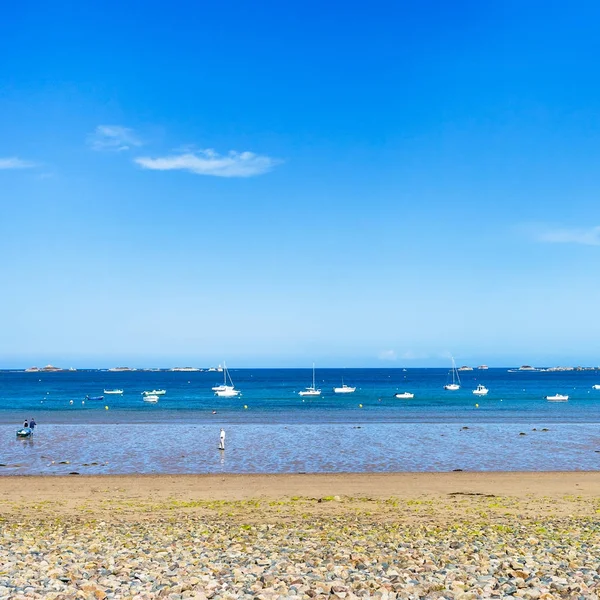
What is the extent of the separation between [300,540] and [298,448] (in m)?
29.2

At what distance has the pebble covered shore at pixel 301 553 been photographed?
38.4ft

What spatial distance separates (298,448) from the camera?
149ft

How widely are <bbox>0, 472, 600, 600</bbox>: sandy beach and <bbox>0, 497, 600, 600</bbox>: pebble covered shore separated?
4cm

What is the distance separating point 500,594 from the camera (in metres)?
11.4

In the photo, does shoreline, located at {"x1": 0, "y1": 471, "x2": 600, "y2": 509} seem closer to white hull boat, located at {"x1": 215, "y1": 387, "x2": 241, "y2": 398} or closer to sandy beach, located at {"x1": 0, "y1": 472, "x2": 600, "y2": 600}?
sandy beach, located at {"x1": 0, "y1": 472, "x2": 600, "y2": 600}

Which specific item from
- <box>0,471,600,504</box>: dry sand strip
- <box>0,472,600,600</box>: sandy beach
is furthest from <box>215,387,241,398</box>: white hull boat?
<box>0,472,600,600</box>: sandy beach

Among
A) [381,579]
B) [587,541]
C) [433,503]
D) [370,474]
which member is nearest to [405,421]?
[370,474]

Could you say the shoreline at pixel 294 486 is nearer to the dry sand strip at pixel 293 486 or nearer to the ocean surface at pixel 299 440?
the dry sand strip at pixel 293 486

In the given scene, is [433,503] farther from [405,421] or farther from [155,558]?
[405,421]

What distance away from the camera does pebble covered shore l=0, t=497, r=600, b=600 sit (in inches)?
461

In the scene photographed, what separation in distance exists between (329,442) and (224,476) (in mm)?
17934

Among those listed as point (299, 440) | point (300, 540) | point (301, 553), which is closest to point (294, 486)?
point (300, 540)

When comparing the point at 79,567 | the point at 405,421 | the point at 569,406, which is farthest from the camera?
→ the point at 569,406

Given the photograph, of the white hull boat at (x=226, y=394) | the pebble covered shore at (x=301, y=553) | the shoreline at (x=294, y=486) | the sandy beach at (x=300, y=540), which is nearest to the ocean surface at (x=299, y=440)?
the shoreline at (x=294, y=486)
